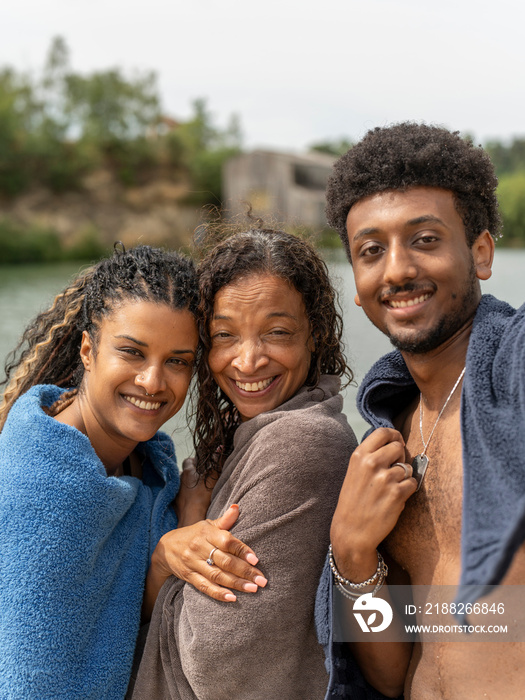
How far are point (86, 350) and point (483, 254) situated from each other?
1.31 metres

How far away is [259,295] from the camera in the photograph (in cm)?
193

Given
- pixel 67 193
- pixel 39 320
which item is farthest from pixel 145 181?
pixel 39 320

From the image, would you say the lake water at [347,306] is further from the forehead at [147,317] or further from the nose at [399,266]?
the nose at [399,266]

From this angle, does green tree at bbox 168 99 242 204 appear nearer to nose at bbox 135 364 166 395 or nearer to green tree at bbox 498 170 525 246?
green tree at bbox 498 170 525 246

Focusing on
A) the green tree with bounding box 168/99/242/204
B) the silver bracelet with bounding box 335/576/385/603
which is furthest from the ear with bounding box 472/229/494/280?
the green tree with bounding box 168/99/242/204

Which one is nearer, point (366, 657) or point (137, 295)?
point (366, 657)

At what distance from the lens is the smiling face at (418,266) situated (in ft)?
5.00

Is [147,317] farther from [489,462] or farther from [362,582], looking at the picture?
[489,462]

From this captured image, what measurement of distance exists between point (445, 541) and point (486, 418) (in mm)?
375

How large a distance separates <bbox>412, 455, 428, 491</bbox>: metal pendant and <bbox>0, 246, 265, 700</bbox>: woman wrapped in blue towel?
46cm

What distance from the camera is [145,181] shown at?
3036cm

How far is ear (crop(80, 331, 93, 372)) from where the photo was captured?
7.00 feet

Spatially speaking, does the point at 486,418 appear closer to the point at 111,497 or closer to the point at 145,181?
the point at 111,497

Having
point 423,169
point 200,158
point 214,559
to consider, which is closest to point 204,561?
point 214,559
